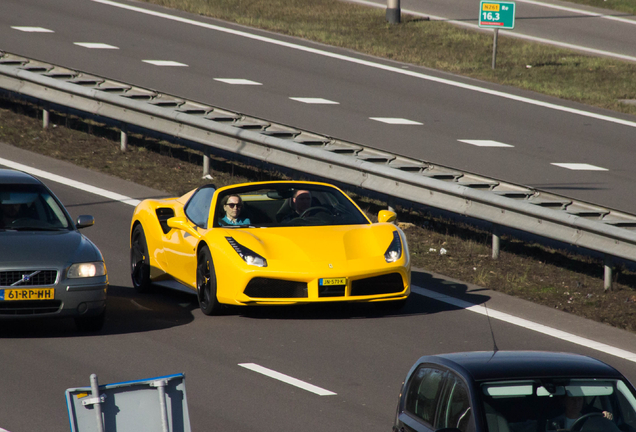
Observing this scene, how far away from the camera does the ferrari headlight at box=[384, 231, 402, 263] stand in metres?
11.0

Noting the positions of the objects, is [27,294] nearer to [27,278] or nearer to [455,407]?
[27,278]

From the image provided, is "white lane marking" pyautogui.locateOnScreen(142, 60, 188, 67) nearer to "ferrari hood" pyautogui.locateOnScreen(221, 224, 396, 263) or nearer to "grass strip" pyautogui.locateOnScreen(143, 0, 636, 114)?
"grass strip" pyautogui.locateOnScreen(143, 0, 636, 114)

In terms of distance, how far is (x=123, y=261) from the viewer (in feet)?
44.1

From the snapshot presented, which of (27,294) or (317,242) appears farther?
(317,242)

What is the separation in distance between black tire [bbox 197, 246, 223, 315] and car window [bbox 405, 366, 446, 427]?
5048mm

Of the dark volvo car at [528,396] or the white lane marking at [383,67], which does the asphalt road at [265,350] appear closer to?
the dark volvo car at [528,396]

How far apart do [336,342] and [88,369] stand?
2.32m

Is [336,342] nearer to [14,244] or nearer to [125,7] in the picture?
[14,244]

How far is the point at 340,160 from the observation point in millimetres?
15102

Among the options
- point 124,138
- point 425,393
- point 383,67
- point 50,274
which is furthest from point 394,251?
point 383,67

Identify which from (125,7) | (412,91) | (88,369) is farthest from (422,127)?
(125,7)

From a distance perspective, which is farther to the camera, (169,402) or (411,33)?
(411,33)

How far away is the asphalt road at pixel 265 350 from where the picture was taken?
7988 millimetres

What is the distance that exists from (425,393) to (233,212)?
5927 mm
